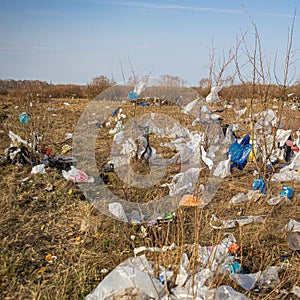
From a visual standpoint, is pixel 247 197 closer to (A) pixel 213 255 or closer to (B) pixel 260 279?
(B) pixel 260 279

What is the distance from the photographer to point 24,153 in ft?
12.7

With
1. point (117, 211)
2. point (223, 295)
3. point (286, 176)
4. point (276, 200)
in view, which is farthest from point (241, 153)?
point (223, 295)

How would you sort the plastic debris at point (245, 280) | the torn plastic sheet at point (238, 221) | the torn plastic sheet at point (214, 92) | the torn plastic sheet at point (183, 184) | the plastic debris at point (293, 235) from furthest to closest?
1. the torn plastic sheet at point (214, 92)
2. the torn plastic sheet at point (183, 184)
3. the torn plastic sheet at point (238, 221)
4. the plastic debris at point (293, 235)
5. the plastic debris at point (245, 280)

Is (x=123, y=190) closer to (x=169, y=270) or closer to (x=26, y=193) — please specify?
(x=26, y=193)

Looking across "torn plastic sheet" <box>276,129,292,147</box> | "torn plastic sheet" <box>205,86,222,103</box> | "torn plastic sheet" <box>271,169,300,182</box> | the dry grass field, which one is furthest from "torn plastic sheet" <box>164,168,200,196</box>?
"torn plastic sheet" <box>276,129,292,147</box>

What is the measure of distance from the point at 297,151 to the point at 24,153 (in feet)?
10.7

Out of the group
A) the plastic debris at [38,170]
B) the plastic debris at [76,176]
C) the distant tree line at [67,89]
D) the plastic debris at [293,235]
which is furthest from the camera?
the distant tree line at [67,89]

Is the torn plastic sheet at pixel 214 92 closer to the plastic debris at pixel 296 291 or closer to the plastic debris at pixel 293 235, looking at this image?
the plastic debris at pixel 293 235

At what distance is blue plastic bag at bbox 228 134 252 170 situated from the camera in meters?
3.85

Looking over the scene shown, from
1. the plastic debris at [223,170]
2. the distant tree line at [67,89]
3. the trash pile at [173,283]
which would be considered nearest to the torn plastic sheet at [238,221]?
the trash pile at [173,283]

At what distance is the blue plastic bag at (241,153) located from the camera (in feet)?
12.6

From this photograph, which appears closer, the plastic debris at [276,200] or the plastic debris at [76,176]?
the plastic debris at [276,200]

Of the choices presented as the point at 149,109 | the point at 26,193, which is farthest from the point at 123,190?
the point at 149,109

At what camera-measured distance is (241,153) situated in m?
3.87
